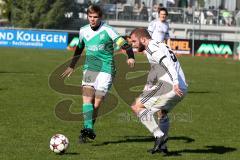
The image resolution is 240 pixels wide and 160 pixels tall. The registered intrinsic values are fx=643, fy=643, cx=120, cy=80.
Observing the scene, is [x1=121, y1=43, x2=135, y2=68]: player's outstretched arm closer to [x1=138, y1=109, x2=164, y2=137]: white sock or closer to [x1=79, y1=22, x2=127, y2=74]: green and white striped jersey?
[x1=79, y1=22, x2=127, y2=74]: green and white striped jersey

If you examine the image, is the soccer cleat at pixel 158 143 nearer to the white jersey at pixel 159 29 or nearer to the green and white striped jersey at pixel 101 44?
the green and white striped jersey at pixel 101 44

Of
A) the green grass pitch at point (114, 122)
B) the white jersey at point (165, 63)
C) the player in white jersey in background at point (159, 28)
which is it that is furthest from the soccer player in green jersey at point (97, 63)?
the player in white jersey in background at point (159, 28)

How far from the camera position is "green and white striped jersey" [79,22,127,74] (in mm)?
11320

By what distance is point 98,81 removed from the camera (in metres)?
11.4

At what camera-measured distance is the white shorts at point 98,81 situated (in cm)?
1135

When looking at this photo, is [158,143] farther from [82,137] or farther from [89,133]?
[82,137]

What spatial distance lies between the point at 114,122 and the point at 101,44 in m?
3.03

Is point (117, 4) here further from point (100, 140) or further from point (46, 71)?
point (100, 140)

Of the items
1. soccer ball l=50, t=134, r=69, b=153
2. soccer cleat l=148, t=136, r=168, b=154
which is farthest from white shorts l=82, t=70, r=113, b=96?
soccer cleat l=148, t=136, r=168, b=154

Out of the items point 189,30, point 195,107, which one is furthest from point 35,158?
point 189,30

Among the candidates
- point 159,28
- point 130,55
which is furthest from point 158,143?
point 159,28

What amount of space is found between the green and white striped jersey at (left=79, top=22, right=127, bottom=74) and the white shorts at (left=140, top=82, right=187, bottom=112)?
1417 millimetres

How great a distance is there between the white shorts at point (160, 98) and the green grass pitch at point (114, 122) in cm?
79

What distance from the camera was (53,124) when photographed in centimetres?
1327
